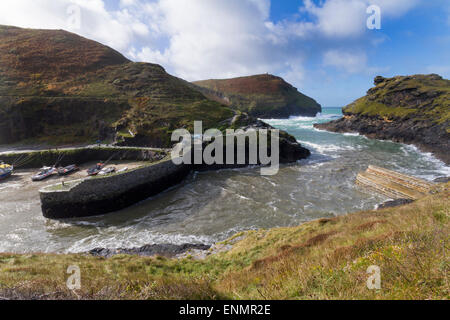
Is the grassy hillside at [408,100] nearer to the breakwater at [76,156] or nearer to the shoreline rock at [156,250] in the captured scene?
the shoreline rock at [156,250]

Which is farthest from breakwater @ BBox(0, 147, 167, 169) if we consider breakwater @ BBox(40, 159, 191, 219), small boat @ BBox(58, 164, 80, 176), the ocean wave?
the ocean wave

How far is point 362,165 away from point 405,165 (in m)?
6.45

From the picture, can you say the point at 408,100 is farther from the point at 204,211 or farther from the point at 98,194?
the point at 98,194

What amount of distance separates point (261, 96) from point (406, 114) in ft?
319

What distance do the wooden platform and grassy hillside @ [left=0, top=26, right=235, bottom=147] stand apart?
96.2 ft

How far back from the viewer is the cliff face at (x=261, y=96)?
12900cm

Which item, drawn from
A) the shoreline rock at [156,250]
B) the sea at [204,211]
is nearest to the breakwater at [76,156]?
the sea at [204,211]

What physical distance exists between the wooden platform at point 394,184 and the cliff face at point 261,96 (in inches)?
4226

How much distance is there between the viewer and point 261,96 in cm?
14112

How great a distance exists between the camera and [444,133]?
39875mm

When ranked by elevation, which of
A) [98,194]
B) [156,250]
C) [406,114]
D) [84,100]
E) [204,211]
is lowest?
[156,250]

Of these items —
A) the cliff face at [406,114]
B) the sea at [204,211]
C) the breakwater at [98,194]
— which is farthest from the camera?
the cliff face at [406,114]

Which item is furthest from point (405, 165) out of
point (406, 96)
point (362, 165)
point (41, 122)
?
point (41, 122)

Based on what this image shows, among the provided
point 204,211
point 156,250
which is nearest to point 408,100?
point 204,211
